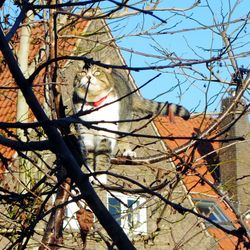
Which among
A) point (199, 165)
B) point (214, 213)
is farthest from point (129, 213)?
point (214, 213)

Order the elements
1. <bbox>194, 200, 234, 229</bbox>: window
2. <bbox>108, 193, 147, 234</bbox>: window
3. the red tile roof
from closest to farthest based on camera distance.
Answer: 1. the red tile roof
2. <bbox>194, 200, 234, 229</bbox>: window
3. <bbox>108, 193, 147, 234</bbox>: window

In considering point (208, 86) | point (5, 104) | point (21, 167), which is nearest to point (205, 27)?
point (208, 86)

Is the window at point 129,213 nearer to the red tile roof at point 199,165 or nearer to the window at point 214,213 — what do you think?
the red tile roof at point 199,165

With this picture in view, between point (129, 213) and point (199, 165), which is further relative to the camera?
point (129, 213)

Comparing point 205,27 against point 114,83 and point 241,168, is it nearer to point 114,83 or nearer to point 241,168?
point 114,83

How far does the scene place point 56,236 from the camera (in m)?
4.45

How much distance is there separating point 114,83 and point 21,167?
7.46ft

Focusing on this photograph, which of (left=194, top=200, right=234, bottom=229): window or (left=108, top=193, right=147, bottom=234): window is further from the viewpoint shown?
(left=108, top=193, right=147, bottom=234): window

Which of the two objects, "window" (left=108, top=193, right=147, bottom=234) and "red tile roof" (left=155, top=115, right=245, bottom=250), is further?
"window" (left=108, top=193, right=147, bottom=234)

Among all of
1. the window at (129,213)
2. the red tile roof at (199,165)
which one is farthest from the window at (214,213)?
the window at (129,213)

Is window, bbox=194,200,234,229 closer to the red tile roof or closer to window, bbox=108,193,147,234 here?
the red tile roof

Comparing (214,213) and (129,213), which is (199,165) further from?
(214,213)

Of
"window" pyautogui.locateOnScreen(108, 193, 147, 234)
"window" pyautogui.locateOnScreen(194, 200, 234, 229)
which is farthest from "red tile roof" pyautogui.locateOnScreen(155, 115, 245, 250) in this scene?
"window" pyautogui.locateOnScreen(108, 193, 147, 234)

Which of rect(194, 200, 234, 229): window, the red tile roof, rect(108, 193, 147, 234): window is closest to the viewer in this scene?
the red tile roof
